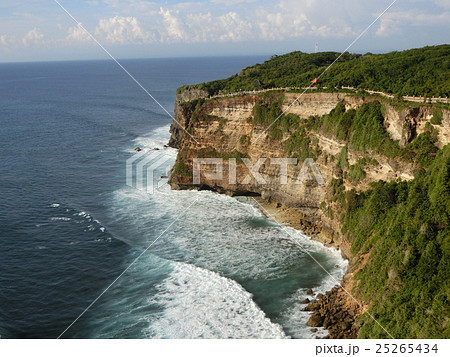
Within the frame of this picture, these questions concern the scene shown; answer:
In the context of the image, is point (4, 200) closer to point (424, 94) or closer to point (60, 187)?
point (60, 187)

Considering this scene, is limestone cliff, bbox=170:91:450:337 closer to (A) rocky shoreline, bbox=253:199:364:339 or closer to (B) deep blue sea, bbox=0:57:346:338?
(A) rocky shoreline, bbox=253:199:364:339

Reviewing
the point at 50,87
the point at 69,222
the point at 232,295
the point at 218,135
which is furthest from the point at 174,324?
the point at 50,87

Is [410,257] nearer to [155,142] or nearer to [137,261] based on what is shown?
[137,261]

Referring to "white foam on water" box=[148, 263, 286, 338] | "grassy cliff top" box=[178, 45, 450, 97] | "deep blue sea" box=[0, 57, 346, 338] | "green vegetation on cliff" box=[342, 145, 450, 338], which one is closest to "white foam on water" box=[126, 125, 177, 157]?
"deep blue sea" box=[0, 57, 346, 338]

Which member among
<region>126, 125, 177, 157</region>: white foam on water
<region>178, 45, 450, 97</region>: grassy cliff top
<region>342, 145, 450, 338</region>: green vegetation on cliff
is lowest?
<region>342, 145, 450, 338</region>: green vegetation on cliff

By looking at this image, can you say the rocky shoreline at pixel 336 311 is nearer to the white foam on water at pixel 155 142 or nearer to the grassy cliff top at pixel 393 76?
the grassy cliff top at pixel 393 76

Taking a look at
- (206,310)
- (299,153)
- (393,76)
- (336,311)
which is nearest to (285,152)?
(299,153)
